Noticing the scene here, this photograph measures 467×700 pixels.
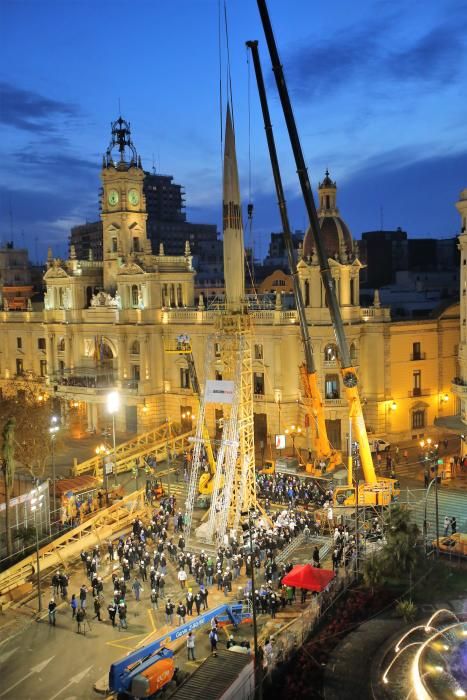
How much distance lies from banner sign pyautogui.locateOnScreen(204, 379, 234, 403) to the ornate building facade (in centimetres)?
1128

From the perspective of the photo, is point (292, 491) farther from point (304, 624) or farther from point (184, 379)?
point (184, 379)

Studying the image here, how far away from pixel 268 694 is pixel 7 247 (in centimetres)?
10686

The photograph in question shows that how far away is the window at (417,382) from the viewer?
62375mm

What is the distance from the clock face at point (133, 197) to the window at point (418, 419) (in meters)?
34.7

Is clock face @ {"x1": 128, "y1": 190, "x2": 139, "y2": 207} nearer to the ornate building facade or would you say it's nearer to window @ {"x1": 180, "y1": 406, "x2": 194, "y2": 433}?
the ornate building facade

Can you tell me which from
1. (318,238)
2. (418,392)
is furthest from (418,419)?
(318,238)

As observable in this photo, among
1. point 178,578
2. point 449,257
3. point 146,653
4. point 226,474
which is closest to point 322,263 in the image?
point 226,474

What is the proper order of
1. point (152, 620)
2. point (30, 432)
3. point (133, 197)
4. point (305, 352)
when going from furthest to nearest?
point (133, 197) < point (30, 432) < point (305, 352) < point (152, 620)

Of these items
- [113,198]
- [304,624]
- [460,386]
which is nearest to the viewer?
[304,624]

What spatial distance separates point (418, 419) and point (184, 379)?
70.2 feet

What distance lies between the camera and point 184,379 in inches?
2707

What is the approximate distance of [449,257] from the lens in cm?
9831

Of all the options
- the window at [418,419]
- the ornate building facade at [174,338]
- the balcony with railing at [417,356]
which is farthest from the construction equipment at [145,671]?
the balcony with railing at [417,356]

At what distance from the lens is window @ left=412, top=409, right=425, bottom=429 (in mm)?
62406
